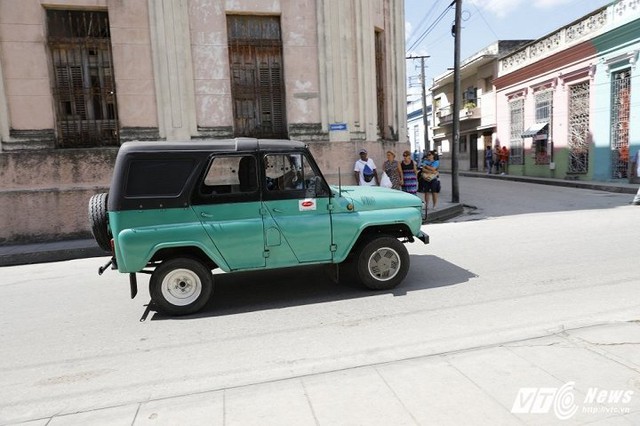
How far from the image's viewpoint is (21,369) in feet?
12.6

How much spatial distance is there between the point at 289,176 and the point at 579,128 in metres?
19.3

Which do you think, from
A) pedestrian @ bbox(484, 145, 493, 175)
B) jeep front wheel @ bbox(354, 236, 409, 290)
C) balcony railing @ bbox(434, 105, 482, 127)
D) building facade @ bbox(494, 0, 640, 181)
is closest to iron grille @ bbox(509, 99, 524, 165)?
building facade @ bbox(494, 0, 640, 181)

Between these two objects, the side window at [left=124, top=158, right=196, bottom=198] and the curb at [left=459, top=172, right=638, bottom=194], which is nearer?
the side window at [left=124, top=158, right=196, bottom=198]

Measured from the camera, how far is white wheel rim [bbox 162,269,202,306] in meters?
4.86

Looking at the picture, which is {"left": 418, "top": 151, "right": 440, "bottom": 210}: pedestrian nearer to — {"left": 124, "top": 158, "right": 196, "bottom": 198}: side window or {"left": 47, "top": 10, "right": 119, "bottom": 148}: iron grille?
{"left": 47, "top": 10, "right": 119, "bottom": 148}: iron grille

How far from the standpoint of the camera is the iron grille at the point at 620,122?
667 inches

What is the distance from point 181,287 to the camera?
16.2ft

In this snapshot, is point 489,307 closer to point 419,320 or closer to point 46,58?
point 419,320

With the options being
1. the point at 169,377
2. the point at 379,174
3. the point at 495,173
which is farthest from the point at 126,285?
the point at 495,173

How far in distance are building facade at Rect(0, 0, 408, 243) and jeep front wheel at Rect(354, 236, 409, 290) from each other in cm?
645

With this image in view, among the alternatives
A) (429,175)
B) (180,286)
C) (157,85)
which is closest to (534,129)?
(429,175)

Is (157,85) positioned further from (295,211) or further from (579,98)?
(579,98)

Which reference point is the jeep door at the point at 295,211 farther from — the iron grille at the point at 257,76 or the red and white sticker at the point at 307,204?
the iron grille at the point at 257,76

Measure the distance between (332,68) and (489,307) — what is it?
8820mm
